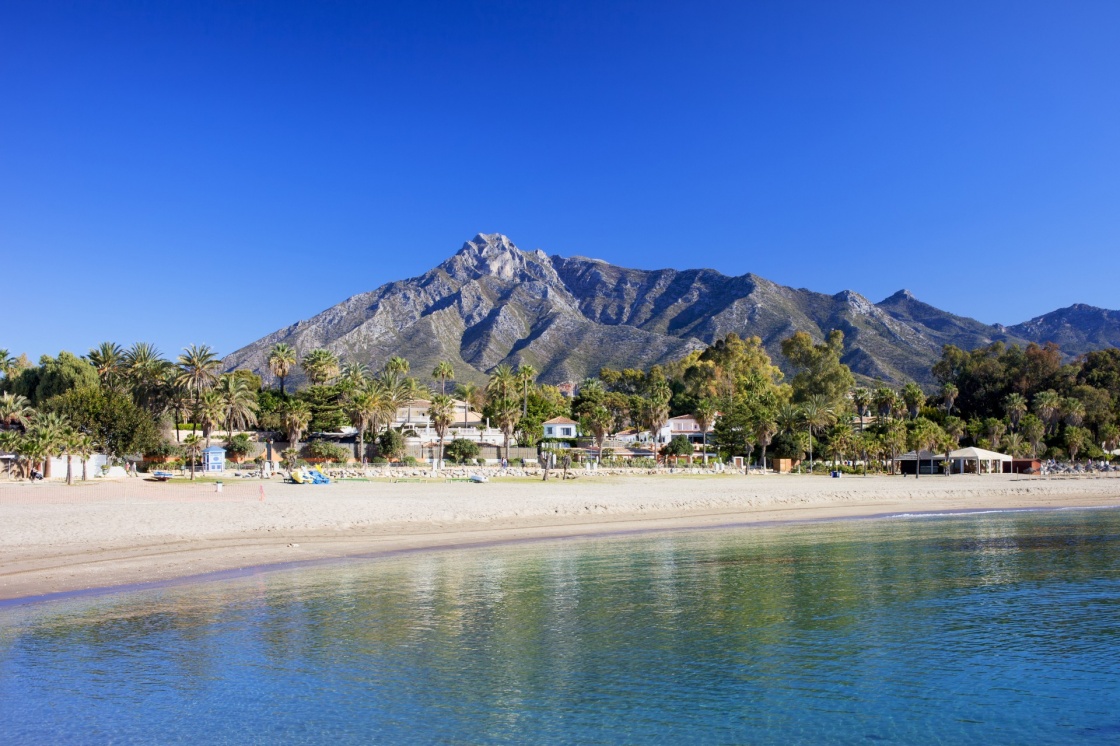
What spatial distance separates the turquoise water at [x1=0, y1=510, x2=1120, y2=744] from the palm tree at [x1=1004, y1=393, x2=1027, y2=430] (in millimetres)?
77476

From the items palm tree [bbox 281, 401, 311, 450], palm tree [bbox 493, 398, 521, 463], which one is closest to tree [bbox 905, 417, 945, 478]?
palm tree [bbox 493, 398, 521, 463]

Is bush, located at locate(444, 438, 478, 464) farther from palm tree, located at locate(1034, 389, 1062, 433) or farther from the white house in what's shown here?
palm tree, located at locate(1034, 389, 1062, 433)

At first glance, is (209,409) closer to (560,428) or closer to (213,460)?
(213,460)

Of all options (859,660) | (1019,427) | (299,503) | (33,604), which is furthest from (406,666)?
(1019,427)

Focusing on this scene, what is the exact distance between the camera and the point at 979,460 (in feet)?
247

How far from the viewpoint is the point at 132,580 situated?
20.1 metres

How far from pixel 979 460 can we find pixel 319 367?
6628cm

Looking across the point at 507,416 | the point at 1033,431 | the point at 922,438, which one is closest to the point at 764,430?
the point at 922,438

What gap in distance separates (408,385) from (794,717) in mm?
78584

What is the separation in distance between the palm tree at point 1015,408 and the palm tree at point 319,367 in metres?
76.4

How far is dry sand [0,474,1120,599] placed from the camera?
22.5 meters

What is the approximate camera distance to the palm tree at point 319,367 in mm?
87438

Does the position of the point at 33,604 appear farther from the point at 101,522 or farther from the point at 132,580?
the point at 101,522

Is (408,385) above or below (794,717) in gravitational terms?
above
